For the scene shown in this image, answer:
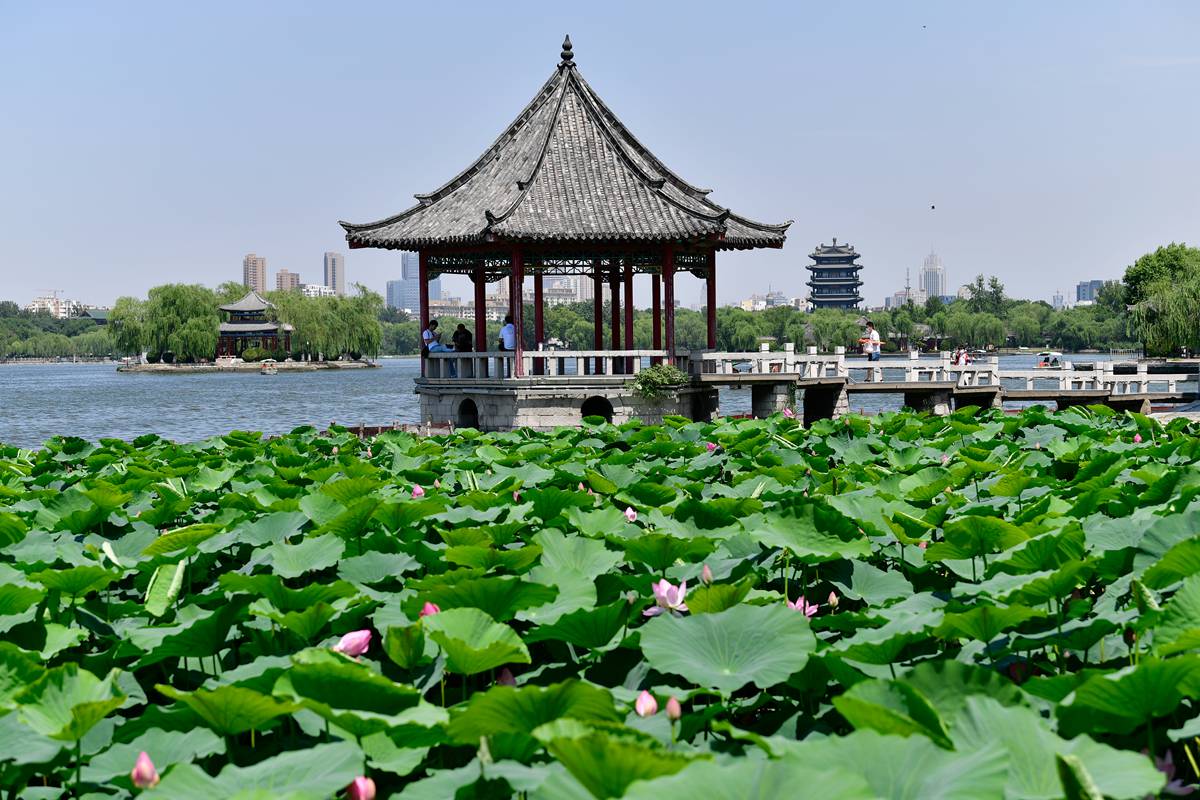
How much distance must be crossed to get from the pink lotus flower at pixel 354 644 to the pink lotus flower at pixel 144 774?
2.05ft

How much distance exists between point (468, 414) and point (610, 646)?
1687 centimetres

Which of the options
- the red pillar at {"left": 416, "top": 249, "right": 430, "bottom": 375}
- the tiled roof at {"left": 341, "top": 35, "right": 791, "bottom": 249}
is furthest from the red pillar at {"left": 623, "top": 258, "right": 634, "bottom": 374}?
the red pillar at {"left": 416, "top": 249, "right": 430, "bottom": 375}

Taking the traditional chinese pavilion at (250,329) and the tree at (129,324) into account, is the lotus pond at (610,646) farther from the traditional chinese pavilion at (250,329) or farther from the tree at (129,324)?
the traditional chinese pavilion at (250,329)

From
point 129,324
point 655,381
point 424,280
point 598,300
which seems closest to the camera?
point 655,381

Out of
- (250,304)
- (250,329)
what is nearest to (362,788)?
(250,329)

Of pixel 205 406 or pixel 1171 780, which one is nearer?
pixel 1171 780

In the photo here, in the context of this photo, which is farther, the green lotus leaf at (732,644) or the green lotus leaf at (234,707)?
the green lotus leaf at (732,644)

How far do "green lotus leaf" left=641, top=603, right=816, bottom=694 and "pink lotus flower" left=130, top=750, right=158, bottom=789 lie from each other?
0.95 m

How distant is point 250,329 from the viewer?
8338cm

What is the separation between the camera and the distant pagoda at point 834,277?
4995 inches

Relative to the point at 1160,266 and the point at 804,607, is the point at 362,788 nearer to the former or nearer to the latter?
the point at 804,607

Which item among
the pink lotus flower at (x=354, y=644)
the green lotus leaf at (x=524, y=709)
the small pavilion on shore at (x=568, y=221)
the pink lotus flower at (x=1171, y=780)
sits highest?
the small pavilion on shore at (x=568, y=221)

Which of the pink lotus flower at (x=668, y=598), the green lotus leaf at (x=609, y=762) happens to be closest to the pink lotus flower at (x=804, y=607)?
the pink lotus flower at (x=668, y=598)

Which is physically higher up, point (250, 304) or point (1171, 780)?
point (250, 304)
